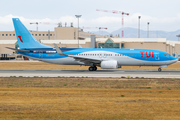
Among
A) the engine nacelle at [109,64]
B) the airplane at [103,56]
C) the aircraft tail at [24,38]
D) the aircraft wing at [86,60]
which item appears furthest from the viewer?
the aircraft tail at [24,38]

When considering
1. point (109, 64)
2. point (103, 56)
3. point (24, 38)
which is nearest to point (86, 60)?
point (103, 56)

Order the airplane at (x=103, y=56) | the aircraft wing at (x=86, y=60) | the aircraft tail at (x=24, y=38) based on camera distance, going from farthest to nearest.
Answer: the aircraft tail at (x=24, y=38) < the airplane at (x=103, y=56) < the aircraft wing at (x=86, y=60)

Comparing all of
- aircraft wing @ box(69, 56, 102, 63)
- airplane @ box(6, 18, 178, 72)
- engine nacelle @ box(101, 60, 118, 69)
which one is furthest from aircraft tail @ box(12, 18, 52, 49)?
engine nacelle @ box(101, 60, 118, 69)

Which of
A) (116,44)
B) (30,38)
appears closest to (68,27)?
(116,44)

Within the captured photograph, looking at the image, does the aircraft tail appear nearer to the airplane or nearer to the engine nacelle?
the airplane

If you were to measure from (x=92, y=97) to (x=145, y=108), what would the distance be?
16.0ft

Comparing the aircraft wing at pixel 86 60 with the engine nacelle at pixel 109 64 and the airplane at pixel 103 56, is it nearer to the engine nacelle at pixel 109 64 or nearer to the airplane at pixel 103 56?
the airplane at pixel 103 56

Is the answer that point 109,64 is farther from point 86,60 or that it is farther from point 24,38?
point 24,38

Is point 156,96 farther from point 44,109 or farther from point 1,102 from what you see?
point 1,102

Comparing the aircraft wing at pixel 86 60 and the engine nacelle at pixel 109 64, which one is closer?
the engine nacelle at pixel 109 64

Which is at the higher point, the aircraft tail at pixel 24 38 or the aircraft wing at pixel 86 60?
the aircraft tail at pixel 24 38

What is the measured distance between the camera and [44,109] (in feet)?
49.9

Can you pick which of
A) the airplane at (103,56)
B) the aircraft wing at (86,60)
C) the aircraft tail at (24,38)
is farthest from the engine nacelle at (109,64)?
the aircraft tail at (24,38)

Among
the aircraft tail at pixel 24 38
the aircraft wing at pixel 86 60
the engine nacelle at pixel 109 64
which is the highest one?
the aircraft tail at pixel 24 38
